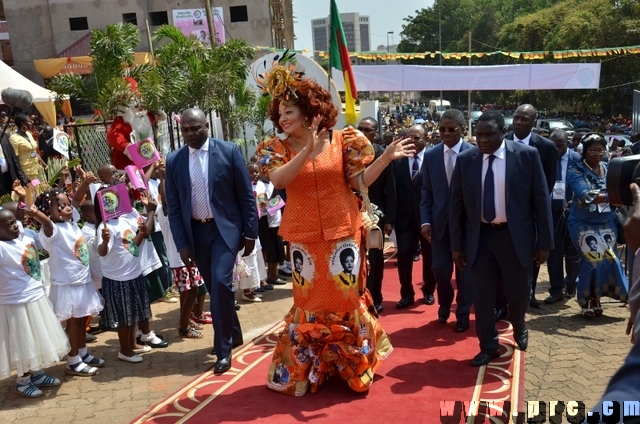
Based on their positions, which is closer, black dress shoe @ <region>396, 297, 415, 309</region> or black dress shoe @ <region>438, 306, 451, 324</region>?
black dress shoe @ <region>438, 306, 451, 324</region>

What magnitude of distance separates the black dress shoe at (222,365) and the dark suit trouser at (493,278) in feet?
6.70

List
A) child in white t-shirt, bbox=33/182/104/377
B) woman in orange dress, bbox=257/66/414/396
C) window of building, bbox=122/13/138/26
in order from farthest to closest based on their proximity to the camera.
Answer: window of building, bbox=122/13/138/26, child in white t-shirt, bbox=33/182/104/377, woman in orange dress, bbox=257/66/414/396

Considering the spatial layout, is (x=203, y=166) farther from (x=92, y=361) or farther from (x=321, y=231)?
(x=92, y=361)

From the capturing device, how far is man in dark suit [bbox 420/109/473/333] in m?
6.09

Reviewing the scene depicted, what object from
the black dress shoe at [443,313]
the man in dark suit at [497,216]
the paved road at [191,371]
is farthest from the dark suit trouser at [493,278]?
the black dress shoe at [443,313]

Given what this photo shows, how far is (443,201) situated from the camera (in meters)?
6.08

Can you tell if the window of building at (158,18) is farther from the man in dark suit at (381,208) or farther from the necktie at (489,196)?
the necktie at (489,196)

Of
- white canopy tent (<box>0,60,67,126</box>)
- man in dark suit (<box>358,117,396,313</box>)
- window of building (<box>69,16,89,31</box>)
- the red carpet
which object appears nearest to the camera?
the red carpet

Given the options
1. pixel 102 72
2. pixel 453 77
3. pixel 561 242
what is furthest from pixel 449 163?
pixel 453 77

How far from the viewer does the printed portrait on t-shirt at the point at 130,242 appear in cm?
566

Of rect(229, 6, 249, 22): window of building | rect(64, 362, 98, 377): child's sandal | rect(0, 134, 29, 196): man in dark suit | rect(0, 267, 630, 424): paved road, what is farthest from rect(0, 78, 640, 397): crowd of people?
rect(229, 6, 249, 22): window of building

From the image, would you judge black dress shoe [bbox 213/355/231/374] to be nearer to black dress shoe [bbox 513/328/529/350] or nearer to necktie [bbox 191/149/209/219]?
necktie [bbox 191/149/209/219]

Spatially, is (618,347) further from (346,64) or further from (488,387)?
(346,64)

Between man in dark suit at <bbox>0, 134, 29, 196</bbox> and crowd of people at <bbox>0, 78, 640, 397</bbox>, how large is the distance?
2.32 meters
